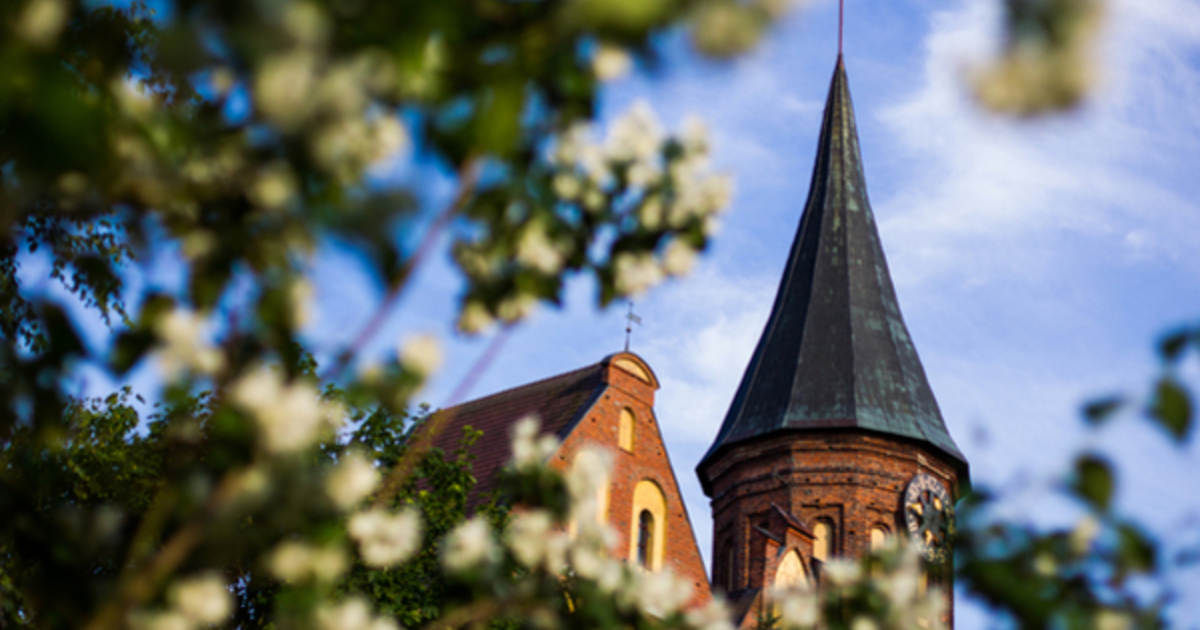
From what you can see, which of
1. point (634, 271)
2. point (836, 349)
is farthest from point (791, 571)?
point (634, 271)

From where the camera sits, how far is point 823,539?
28.2 m

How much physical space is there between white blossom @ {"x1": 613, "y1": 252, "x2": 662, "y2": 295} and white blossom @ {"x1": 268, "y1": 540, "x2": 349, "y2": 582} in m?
1.22

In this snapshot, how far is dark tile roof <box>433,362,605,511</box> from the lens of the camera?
2016 centimetres

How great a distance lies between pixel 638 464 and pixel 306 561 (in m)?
18.1

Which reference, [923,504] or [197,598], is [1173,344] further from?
[923,504]

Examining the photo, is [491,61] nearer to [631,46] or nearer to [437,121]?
[437,121]

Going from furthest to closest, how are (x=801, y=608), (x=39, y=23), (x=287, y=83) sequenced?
(x=801, y=608) → (x=39, y=23) → (x=287, y=83)

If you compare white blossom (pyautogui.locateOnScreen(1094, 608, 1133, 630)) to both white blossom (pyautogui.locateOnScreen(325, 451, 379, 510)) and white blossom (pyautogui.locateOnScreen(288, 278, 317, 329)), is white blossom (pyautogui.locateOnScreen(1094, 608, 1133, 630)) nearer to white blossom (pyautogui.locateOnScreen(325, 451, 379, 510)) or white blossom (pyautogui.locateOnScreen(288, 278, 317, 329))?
white blossom (pyautogui.locateOnScreen(325, 451, 379, 510))

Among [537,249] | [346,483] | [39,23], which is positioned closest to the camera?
[39,23]

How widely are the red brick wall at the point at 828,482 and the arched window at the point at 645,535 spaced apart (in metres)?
7.69

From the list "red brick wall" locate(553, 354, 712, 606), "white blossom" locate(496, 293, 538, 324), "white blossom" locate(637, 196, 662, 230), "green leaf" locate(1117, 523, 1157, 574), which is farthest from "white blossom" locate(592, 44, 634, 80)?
"red brick wall" locate(553, 354, 712, 606)

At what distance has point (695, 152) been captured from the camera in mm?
3342

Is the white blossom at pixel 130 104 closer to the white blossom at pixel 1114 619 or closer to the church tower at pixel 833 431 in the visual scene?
the white blossom at pixel 1114 619

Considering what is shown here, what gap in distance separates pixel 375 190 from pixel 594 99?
→ 645mm
